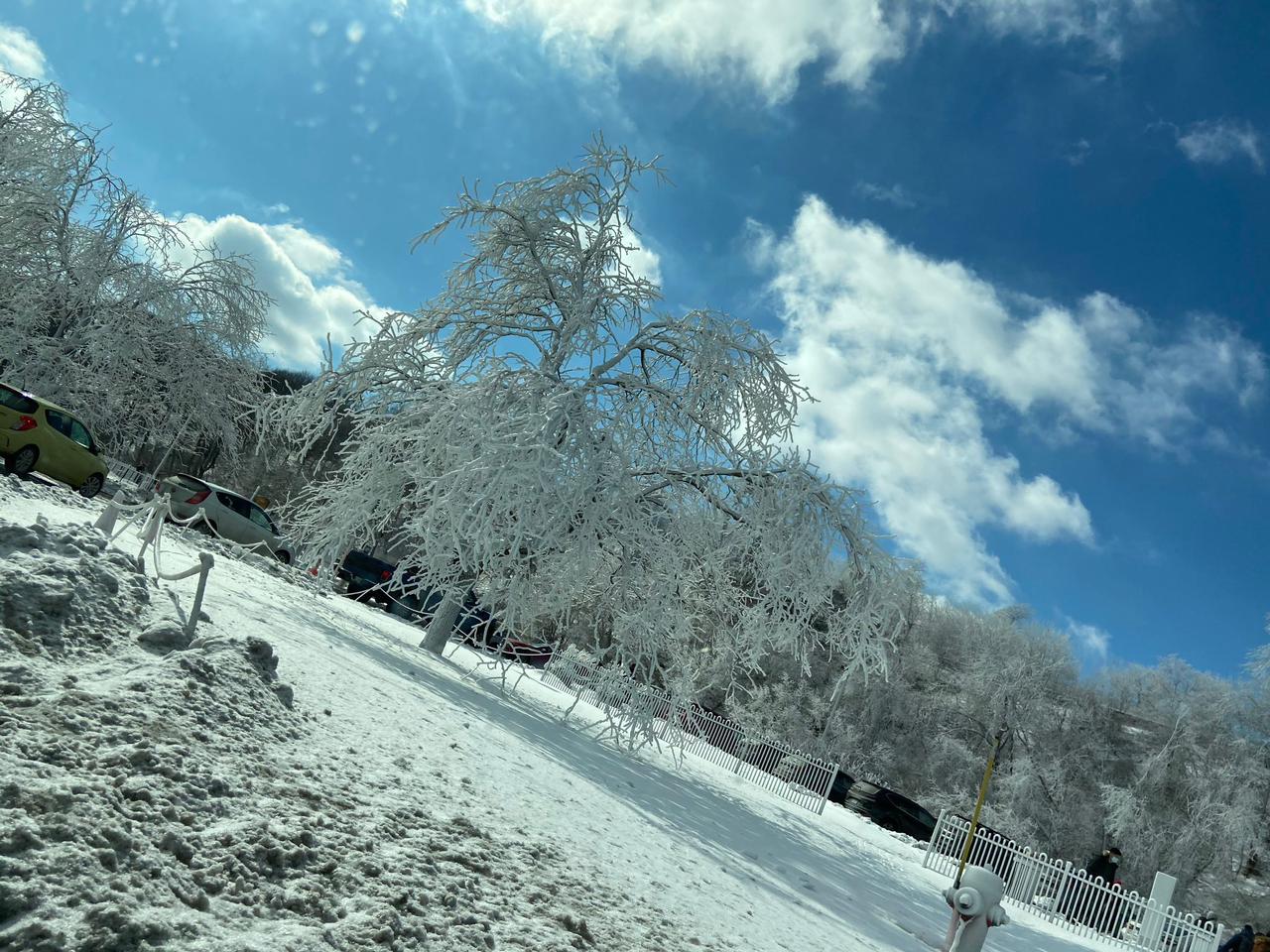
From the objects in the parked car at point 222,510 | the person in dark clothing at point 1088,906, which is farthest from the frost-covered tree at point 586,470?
the person in dark clothing at point 1088,906

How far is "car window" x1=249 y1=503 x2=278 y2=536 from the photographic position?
59.6 feet

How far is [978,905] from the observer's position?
445cm

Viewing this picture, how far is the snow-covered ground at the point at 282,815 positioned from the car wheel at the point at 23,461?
6.38 m

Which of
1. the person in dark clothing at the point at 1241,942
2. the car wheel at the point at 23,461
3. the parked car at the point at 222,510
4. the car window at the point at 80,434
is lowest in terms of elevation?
the car wheel at the point at 23,461

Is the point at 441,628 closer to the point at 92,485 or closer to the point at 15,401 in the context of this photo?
the point at 92,485

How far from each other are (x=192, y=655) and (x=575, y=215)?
410 inches

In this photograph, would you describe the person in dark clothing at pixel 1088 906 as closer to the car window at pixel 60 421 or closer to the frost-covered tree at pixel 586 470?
the frost-covered tree at pixel 586 470

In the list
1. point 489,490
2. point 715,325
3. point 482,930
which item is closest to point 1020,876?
point 715,325

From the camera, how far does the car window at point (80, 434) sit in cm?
1455

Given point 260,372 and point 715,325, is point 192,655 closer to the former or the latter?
point 715,325

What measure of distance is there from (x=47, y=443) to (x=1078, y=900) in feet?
66.4

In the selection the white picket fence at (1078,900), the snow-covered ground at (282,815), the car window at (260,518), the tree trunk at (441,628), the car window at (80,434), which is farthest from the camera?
→ the car window at (260,518)

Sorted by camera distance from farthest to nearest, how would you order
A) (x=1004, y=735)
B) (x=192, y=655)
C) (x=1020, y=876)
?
(x=1004, y=735), (x=1020, y=876), (x=192, y=655)

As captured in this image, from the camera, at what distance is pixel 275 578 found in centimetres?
1316
